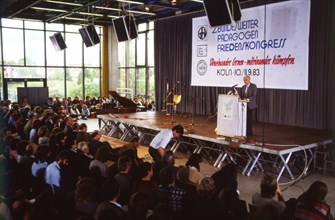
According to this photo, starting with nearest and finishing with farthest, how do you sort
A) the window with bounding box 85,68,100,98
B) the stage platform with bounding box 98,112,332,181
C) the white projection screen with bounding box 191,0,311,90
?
1. the stage platform with bounding box 98,112,332,181
2. the white projection screen with bounding box 191,0,311,90
3. the window with bounding box 85,68,100,98

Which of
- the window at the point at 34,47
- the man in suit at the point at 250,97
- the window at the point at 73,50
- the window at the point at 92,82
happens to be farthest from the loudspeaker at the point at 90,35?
the man in suit at the point at 250,97

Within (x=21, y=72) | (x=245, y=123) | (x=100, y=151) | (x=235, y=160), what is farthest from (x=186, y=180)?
(x=21, y=72)

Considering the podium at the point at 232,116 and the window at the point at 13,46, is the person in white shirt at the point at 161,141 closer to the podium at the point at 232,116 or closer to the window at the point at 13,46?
the podium at the point at 232,116

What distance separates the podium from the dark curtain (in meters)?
2.60

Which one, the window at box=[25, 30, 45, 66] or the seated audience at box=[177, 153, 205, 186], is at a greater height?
the window at box=[25, 30, 45, 66]

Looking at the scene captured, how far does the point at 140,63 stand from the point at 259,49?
824 centimetres

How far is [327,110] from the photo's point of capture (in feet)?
26.8

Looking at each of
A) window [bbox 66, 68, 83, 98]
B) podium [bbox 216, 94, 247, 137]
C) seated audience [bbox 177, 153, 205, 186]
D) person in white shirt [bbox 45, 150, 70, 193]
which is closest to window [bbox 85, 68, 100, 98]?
window [bbox 66, 68, 83, 98]

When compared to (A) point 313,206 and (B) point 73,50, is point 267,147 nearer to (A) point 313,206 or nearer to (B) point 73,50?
(A) point 313,206

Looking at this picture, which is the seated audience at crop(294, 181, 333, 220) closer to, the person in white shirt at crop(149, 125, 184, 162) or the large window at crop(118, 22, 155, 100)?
the person in white shirt at crop(149, 125, 184, 162)

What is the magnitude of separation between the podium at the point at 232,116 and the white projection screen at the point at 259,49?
135 cm

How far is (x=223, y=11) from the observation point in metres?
7.29

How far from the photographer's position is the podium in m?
6.64

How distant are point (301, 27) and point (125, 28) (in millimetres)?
4823
